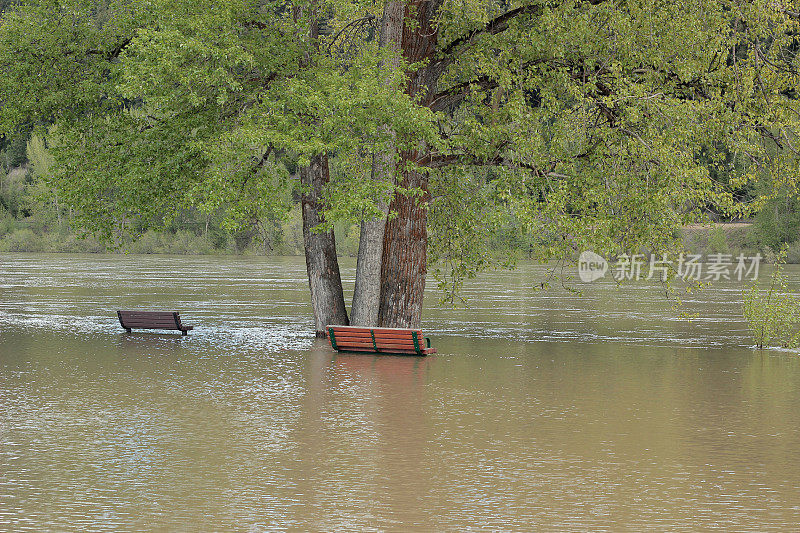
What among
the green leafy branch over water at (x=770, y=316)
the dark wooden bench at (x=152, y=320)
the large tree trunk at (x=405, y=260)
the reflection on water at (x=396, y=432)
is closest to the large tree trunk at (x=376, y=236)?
the large tree trunk at (x=405, y=260)

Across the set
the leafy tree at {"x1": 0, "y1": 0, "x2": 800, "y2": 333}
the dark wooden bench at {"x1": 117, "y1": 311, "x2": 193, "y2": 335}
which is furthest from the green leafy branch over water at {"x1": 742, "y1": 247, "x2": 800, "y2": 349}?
the dark wooden bench at {"x1": 117, "y1": 311, "x2": 193, "y2": 335}

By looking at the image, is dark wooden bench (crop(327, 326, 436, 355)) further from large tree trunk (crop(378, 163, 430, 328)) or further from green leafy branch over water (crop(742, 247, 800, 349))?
green leafy branch over water (crop(742, 247, 800, 349))

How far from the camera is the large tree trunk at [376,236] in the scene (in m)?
23.2

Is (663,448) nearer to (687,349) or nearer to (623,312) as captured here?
(687,349)

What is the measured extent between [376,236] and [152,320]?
281 inches

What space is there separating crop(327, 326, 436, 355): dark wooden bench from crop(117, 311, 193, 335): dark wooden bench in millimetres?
5693

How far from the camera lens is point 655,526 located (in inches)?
362

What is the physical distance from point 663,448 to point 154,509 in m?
6.30

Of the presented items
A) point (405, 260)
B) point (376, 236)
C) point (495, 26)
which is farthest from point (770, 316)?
point (376, 236)

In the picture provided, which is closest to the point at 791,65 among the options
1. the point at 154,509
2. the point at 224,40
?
the point at 224,40

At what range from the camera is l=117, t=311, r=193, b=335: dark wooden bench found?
27567 millimetres

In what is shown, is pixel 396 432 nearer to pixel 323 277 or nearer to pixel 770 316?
pixel 323 277

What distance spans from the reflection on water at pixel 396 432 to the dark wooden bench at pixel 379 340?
589 mm

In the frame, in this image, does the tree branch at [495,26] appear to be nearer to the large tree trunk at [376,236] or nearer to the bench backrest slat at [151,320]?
the large tree trunk at [376,236]
